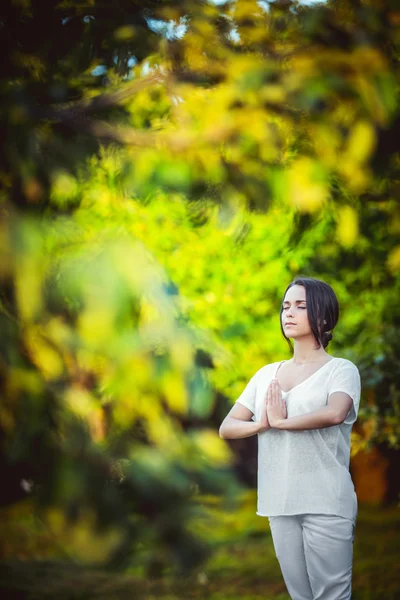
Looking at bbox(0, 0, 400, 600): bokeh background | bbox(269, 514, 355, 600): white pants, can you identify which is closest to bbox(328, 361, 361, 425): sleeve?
bbox(269, 514, 355, 600): white pants

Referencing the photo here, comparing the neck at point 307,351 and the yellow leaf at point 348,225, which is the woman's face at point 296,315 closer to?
the neck at point 307,351

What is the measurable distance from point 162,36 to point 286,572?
1036mm

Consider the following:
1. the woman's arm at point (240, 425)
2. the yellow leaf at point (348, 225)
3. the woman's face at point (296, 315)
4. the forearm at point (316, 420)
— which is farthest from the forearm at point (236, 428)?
the yellow leaf at point (348, 225)

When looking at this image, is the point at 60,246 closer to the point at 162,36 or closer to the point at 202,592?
the point at 162,36

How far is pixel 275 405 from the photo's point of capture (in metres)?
1.34

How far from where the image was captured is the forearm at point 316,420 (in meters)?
1.30

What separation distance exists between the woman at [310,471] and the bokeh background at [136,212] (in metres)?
0.33

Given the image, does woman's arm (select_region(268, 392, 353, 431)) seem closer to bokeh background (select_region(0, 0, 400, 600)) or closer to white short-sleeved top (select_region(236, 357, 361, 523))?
white short-sleeved top (select_region(236, 357, 361, 523))

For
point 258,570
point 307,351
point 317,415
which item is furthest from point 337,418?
point 258,570

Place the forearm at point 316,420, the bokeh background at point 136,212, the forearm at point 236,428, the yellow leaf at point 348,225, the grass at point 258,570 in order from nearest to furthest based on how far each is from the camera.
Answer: the bokeh background at point 136,212
the yellow leaf at point 348,225
the forearm at point 316,420
the forearm at point 236,428
the grass at point 258,570

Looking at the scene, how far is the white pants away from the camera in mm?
1351

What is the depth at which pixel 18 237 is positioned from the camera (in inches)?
27.4

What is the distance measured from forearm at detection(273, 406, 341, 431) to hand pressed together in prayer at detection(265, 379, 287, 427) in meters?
0.03

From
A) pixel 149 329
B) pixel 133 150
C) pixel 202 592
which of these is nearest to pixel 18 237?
pixel 149 329
